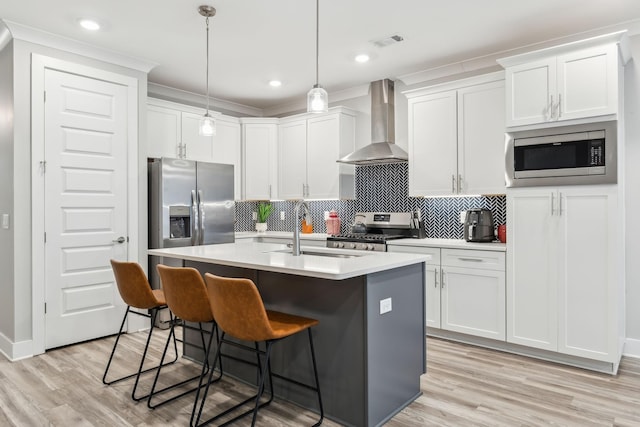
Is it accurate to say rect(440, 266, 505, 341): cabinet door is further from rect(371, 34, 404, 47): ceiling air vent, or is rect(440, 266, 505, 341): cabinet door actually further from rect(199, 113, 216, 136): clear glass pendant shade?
rect(199, 113, 216, 136): clear glass pendant shade

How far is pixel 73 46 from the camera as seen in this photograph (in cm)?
372

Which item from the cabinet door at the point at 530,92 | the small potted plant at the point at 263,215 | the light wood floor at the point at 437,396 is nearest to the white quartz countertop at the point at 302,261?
the light wood floor at the point at 437,396

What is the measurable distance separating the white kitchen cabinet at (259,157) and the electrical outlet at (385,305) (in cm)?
346

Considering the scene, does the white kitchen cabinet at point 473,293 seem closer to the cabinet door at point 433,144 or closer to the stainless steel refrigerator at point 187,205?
the cabinet door at point 433,144

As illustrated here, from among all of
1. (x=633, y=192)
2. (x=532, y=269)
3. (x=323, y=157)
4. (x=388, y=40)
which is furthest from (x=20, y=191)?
(x=633, y=192)

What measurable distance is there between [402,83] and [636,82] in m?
2.17

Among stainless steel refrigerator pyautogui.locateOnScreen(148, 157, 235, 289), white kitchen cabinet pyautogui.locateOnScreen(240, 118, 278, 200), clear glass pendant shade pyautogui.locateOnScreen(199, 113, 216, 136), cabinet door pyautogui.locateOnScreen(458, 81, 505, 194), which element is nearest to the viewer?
clear glass pendant shade pyautogui.locateOnScreen(199, 113, 216, 136)

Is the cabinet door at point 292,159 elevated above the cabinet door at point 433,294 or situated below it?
above

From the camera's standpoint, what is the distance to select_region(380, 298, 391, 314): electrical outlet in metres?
2.37

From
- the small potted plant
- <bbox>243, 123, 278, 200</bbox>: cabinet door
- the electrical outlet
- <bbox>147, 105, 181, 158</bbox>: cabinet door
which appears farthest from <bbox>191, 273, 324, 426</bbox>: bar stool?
the small potted plant

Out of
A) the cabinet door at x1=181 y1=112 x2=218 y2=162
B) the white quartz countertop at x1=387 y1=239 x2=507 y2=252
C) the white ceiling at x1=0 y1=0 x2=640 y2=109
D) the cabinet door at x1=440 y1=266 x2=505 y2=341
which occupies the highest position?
the white ceiling at x1=0 y1=0 x2=640 y2=109

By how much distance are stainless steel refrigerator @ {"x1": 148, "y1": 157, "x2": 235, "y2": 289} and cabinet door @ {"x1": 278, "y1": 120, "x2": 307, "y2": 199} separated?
83 centimetres

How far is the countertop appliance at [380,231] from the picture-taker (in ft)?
14.3

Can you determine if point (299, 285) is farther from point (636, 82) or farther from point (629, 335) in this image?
point (636, 82)
